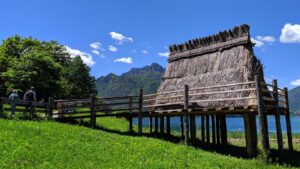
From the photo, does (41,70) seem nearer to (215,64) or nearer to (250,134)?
(215,64)

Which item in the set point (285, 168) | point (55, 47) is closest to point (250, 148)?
point (285, 168)

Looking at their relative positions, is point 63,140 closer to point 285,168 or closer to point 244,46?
point 285,168

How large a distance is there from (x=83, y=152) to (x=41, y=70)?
31.7 metres

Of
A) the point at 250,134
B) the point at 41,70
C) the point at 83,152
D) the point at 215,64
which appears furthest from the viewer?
the point at 41,70

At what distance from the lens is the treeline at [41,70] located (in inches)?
1705

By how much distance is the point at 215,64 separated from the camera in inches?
997

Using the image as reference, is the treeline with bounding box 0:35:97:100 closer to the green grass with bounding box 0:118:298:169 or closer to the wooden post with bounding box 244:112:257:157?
the green grass with bounding box 0:118:298:169

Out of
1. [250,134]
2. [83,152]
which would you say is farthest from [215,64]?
[83,152]

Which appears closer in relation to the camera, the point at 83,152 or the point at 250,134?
the point at 83,152

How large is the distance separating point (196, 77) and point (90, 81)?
5189 cm

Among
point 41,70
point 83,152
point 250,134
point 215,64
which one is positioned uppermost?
point 41,70

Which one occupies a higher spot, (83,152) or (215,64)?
(215,64)

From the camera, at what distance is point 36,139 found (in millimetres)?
15594

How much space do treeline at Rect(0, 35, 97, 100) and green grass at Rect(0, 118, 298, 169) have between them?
25413 millimetres
